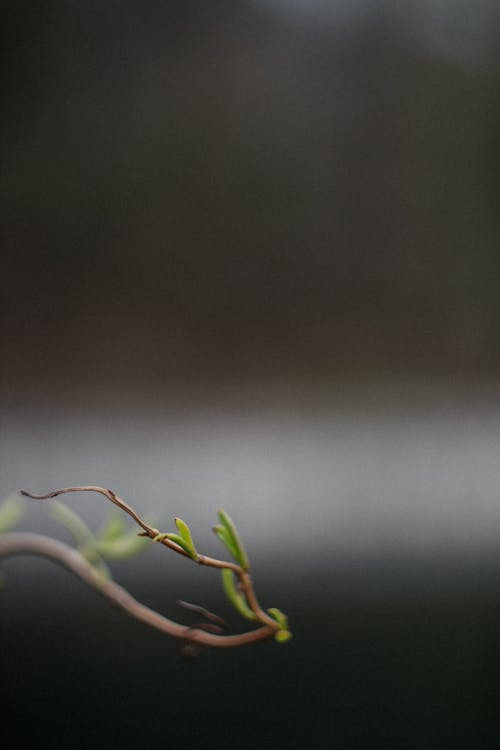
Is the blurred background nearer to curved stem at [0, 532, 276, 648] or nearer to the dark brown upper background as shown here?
the dark brown upper background

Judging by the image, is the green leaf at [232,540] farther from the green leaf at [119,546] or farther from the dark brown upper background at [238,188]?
the dark brown upper background at [238,188]

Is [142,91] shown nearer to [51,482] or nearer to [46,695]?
[51,482]

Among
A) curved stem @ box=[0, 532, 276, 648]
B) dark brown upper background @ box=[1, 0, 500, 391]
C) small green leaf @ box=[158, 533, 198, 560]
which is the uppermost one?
dark brown upper background @ box=[1, 0, 500, 391]

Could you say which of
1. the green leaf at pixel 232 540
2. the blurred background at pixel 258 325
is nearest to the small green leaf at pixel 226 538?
the green leaf at pixel 232 540

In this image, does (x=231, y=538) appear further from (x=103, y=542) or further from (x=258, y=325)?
(x=258, y=325)

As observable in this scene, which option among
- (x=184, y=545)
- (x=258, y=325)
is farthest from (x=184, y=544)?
(x=258, y=325)

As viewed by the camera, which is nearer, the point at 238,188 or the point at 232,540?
the point at 232,540

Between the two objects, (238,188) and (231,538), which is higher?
(238,188)

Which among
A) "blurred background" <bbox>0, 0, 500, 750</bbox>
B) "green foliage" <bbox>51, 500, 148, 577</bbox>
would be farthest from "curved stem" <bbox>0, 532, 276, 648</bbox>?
"blurred background" <bbox>0, 0, 500, 750</bbox>
